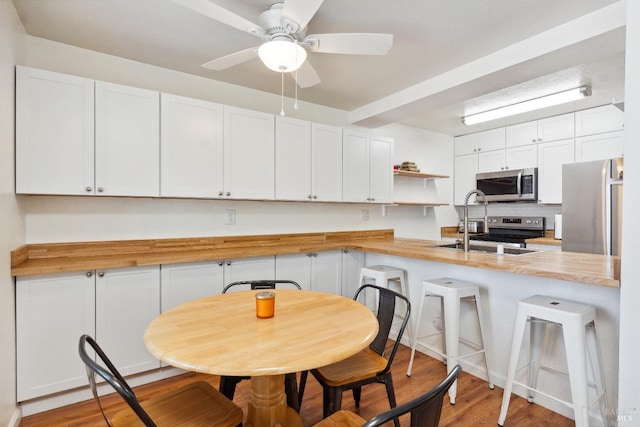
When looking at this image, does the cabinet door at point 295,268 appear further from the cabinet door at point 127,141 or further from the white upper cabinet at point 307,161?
the cabinet door at point 127,141

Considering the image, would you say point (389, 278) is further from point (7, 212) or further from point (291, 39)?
point (7, 212)

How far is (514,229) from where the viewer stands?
463cm

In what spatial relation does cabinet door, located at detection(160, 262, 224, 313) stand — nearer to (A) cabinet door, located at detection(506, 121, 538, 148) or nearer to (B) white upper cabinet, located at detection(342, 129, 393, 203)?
(B) white upper cabinet, located at detection(342, 129, 393, 203)

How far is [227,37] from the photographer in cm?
230

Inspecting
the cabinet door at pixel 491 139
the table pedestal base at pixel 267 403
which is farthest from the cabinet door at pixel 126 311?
the cabinet door at pixel 491 139

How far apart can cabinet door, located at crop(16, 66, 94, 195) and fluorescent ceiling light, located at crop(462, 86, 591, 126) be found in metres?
3.96

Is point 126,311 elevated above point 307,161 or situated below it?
below

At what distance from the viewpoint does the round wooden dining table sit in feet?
3.39

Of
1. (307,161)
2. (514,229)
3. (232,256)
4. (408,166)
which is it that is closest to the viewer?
(232,256)

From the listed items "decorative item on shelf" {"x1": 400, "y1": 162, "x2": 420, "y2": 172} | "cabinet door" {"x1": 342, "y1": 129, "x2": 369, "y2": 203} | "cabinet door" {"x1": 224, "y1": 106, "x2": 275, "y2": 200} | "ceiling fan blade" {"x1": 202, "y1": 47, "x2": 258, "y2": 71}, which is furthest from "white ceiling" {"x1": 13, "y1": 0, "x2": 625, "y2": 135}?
"decorative item on shelf" {"x1": 400, "y1": 162, "x2": 420, "y2": 172}

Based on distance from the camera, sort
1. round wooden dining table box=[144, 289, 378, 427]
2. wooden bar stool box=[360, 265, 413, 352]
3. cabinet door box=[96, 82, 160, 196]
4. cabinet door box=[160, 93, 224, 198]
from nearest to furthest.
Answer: round wooden dining table box=[144, 289, 378, 427] → cabinet door box=[96, 82, 160, 196] → cabinet door box=[160, 93, 224, 198] → wooden bar stool box=[360, 265, 413, 352]

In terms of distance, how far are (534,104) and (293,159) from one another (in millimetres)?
2639

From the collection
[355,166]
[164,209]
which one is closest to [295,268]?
[164,209]

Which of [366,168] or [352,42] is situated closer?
[352,42]
